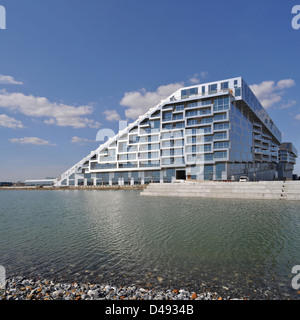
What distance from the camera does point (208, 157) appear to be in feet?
196

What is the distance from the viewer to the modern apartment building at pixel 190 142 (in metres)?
59.0

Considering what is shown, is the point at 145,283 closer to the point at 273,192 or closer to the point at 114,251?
the point at 114,251

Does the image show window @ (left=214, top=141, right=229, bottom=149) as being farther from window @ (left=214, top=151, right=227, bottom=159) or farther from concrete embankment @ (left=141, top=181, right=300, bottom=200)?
concrete embankment @ (left=141, top=181, right=300, bottom=200)

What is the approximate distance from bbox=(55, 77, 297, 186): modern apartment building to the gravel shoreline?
5338 centimetres

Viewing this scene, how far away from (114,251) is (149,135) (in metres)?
63.0

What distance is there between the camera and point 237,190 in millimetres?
34312

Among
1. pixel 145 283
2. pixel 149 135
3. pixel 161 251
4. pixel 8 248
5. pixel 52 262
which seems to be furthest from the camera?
pixel 149 135

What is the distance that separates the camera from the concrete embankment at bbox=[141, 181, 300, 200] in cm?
3069

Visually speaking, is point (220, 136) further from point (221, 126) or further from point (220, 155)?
point (220, 155)

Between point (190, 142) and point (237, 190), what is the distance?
3067 cm

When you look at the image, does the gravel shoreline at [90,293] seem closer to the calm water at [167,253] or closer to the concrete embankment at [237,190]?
the calm water at [167,253]

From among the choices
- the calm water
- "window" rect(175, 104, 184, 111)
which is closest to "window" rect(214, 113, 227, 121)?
"window" rect(175, 104, 184, 111)

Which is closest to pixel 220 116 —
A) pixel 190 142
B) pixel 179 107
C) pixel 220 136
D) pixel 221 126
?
pixel 221 126
